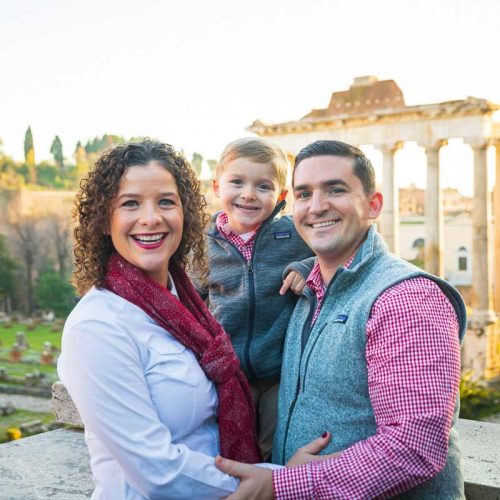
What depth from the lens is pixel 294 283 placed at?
303 cm

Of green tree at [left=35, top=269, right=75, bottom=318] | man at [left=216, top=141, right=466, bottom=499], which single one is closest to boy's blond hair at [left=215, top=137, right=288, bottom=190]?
man at [left=216, top=141, right=466, bottom=499]

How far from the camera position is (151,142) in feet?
8.34

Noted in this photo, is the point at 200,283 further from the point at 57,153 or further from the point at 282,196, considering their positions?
the point at 57,153

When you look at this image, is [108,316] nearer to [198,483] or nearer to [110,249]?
[110,249]

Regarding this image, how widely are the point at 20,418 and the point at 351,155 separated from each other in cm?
2071

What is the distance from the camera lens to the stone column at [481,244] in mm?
18812

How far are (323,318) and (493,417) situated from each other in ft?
38.9

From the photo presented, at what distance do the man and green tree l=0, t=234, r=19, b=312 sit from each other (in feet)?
153

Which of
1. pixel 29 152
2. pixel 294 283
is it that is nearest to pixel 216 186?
pixel 294 283

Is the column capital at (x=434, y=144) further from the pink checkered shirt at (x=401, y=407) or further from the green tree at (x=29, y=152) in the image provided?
the green tree at (x=29, y=152)

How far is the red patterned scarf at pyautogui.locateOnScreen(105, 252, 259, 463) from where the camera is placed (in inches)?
94.5

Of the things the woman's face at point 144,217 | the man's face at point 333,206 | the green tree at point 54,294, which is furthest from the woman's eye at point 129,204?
the green tree at point 54,294

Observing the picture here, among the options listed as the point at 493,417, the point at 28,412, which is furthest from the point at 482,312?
the point at 28,412

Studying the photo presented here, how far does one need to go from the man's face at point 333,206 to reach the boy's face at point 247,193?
783 mm
